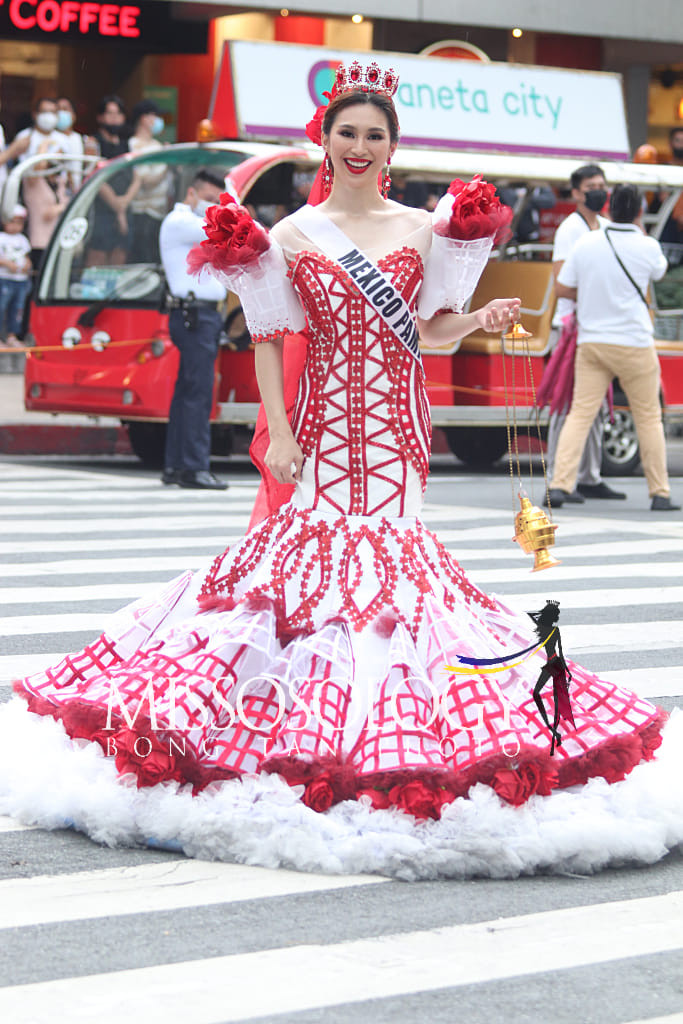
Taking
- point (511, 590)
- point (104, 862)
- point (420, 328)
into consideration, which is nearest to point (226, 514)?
point (511, 590)

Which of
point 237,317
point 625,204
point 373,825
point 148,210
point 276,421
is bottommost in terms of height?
point 373,825

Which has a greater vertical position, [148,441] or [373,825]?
[148,441]

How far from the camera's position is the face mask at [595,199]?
12211mm

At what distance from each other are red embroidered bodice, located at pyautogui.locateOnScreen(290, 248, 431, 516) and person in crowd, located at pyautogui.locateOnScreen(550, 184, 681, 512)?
6.84 m

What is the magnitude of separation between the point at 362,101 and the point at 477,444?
10578mm

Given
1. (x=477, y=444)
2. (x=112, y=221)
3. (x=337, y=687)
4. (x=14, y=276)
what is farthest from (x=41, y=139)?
(x=337, y=687)

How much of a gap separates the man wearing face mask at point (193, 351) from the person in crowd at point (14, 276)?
5.82 m

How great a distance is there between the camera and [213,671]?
14.0 feet

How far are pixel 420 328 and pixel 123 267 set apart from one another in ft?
29.7

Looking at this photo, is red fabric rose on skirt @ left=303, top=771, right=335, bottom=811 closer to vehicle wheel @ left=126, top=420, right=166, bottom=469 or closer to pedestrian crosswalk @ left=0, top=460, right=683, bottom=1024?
pedestrian crosswalk @ left=0, top=460, right=683, bottom=1024

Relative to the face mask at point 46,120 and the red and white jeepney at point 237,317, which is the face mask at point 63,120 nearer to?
the face mask at point 46,120

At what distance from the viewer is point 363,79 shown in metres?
4.63

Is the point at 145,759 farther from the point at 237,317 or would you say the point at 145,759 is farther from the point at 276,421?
the point at 237,317

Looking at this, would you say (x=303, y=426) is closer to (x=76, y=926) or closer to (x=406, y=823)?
(x=406, y=823)
